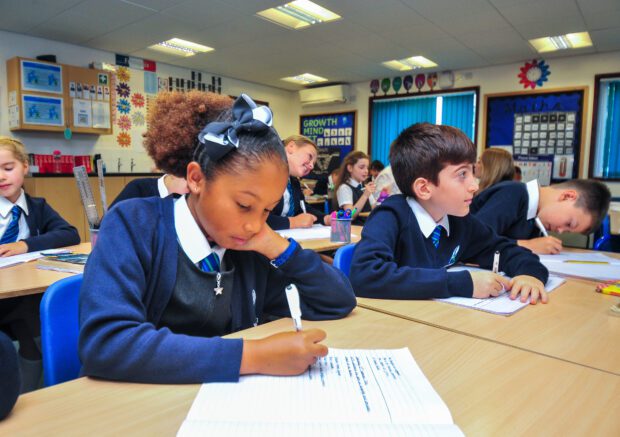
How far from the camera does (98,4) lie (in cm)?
414

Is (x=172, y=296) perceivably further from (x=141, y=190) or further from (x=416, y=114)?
(x=416, y=114)

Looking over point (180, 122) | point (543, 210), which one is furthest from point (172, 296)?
point (543, 210)

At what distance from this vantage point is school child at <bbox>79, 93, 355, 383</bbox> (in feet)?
2.15

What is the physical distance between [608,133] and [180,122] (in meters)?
6.30

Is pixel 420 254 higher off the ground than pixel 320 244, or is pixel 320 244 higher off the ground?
pixel 420 254

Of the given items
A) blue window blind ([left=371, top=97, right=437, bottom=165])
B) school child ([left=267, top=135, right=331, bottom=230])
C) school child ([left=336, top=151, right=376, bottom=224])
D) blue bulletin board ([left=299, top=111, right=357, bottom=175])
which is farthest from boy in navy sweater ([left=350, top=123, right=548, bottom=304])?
blue bulletin board ([left=299, top=111, right=357, bottom=175])

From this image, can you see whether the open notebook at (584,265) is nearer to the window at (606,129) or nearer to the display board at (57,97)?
the window at (606,129)

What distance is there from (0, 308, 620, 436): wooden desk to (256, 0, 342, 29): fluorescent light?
410 centimetres

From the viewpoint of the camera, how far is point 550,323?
975 mm

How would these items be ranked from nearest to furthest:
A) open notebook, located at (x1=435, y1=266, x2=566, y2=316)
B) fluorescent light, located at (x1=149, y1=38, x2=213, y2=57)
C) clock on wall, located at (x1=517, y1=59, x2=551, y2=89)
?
open notebook, located at (x1=435, y1=266, x2=566, y2=316) < fluorescent light, located at (x1=149, y1=38, x2=213, y2=57) < clock on wall, located at (x1=517, y1=59, x2=551, y2=89)

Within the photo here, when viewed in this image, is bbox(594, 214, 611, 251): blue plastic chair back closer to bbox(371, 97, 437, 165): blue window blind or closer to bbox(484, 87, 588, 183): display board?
bbox(484, 87, 588, 183): display board

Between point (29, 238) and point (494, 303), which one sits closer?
point (494, 303)

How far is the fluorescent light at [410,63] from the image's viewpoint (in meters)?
6.11

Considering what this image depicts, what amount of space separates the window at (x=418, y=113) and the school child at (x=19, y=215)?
17.4 feet
